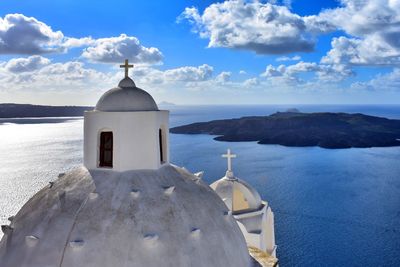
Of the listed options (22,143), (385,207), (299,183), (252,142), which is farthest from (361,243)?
(22,143)

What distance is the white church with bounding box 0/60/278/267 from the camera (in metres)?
6.26

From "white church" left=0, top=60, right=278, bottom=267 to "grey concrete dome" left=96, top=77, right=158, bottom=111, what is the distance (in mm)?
19

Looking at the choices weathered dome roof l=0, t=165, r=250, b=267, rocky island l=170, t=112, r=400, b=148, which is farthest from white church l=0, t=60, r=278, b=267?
rocky island l=170, t=112, r=400, b=148

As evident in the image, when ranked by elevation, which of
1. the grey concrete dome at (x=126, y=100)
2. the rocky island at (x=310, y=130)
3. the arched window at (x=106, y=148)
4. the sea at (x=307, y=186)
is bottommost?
the sea at (x=307, y=186)

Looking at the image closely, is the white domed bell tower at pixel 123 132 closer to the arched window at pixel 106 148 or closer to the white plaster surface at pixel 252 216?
the arched window at pixel 106 148

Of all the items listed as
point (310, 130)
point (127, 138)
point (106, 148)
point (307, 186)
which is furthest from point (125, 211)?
point (310, 130)

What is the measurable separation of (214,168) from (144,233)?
4937cm

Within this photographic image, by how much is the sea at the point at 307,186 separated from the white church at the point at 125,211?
21.3 meters

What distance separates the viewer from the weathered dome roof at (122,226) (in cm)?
622

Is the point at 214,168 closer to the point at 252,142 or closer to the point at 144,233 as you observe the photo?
the point at 252,142

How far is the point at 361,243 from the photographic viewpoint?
101 feet

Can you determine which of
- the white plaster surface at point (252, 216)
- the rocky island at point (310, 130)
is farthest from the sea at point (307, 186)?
the white plaster surface at point (252, 216)

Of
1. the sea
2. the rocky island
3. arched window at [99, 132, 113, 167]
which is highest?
arched window at [99, 132, 113, 167]

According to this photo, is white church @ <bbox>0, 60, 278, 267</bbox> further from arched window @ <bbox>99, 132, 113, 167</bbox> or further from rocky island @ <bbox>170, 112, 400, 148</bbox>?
rocky island @ <bbox>170, 112, 400, 148</bbox>
